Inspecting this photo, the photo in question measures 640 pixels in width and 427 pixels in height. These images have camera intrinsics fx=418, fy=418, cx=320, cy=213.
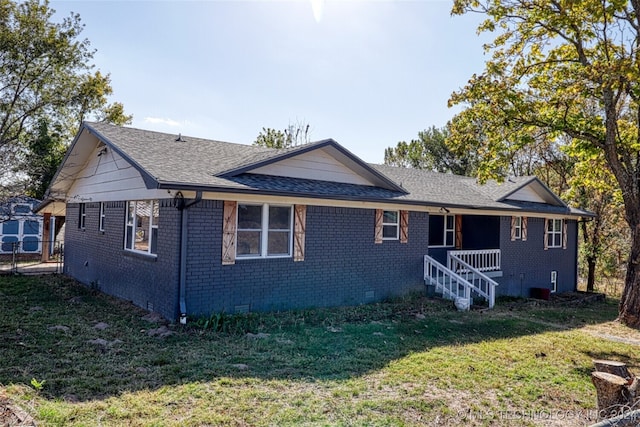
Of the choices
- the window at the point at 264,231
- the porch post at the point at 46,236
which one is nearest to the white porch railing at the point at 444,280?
the window at the point at 264,231

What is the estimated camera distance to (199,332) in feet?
24.7

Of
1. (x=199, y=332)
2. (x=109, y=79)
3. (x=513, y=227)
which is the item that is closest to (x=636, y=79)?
(x=513, y=227)

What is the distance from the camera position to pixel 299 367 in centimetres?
602

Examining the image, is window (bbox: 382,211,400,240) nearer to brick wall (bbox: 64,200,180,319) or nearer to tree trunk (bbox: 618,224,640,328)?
brick wall (bbox: 64,200,180,319)

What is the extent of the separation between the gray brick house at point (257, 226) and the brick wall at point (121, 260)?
0.13 feet

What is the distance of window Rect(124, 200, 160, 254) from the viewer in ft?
31.0

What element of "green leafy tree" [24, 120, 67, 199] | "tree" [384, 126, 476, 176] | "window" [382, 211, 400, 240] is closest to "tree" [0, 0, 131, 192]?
"green leafy tree" [24, 120, 67, 199]

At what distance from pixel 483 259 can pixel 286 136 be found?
25.6 metres

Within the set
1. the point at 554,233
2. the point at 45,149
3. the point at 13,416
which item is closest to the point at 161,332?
the point at 13,416

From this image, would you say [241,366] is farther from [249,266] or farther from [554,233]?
[554,233]

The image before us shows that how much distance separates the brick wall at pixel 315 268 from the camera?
836cm

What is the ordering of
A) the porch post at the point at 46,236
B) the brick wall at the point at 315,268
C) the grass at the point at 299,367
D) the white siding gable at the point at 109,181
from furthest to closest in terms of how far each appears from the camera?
the porch post at the point at 46,236 < the white siding gable at the point at 109,181 < the brick wall at the point at 315,268 < the grass at the point at 299,367

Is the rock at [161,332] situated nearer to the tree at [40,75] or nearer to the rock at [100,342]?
the rock at [100,342]

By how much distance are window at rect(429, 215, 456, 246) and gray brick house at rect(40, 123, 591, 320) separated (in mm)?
40
